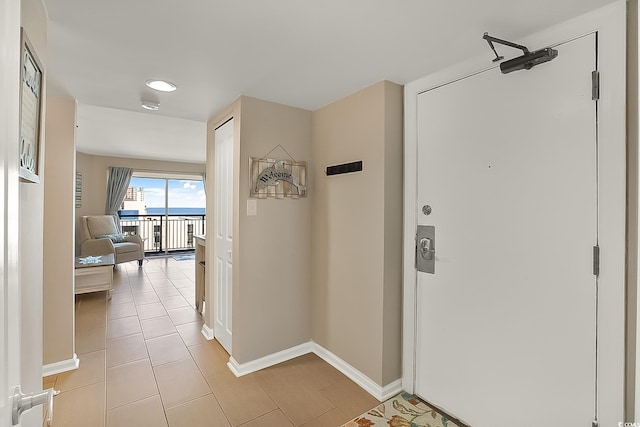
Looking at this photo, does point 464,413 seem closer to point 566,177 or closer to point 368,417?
point 368,417

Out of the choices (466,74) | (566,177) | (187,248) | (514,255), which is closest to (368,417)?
(514,255)

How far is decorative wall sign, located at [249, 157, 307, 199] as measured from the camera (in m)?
2.43

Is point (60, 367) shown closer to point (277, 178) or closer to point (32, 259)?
point (32, 259)

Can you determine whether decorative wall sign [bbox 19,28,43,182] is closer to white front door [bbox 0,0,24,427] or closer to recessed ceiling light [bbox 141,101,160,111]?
white front door [bbox 0,0,24,427]

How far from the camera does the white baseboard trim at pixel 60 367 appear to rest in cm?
234

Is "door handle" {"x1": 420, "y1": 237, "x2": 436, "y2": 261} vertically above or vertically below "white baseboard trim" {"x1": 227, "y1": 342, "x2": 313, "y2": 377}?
above

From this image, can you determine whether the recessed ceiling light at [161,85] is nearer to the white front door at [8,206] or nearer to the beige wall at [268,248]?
the beige wall at [268,248]

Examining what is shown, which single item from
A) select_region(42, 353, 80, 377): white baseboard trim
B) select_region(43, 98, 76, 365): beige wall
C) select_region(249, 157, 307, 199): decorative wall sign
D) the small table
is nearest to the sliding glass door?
the small table

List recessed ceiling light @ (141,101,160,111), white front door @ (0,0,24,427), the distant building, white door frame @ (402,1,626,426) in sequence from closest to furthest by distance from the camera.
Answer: white front door @ (0,0,24,427) < white door frame @ (402,1,626,426) < recessed ceiling light @ (141,101,160,111) < the distant building

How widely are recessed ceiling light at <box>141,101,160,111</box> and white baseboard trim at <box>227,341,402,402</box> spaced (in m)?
2.19

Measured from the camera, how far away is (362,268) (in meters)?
2.27

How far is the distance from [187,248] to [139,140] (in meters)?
4.06

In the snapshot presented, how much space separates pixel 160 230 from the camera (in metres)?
7.91

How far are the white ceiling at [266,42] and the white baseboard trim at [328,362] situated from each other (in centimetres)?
209
